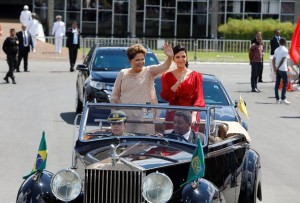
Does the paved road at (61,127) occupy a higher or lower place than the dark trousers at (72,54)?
lower

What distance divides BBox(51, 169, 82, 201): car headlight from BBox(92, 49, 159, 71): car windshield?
13206 millimetres

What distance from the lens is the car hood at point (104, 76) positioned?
67.9 feet

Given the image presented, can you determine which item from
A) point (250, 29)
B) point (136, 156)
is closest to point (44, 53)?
point (250, 29)

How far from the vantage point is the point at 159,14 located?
51375 mm

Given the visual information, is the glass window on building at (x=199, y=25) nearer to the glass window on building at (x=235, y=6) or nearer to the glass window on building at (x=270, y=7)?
the glass window on building at (x=235, y=6)

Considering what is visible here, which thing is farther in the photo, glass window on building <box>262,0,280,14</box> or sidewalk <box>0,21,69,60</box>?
glass window on building <box>262,0,280,14</box>

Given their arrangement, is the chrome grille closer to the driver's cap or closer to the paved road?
the driver's cap

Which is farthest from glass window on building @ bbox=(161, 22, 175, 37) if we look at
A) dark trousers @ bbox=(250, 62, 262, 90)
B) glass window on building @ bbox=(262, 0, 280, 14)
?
dark trousers @ bbox=(250, 62, 262, 90)

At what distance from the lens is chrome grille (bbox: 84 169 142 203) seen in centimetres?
842

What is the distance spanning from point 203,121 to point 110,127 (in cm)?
96

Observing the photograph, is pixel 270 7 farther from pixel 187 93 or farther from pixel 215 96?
pixel 187 93

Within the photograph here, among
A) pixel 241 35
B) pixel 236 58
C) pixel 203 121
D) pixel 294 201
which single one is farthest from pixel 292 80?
pixel 203 121

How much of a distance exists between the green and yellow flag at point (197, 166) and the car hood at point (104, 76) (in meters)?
11.9

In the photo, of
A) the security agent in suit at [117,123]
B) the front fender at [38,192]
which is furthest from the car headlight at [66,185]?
the security agent in suit at [117,123]
